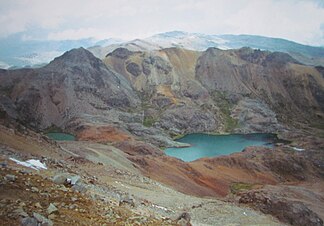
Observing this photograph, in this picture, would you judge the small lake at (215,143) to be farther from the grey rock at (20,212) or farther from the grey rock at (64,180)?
the grey rock at (20,212)

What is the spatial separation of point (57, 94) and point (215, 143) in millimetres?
81842

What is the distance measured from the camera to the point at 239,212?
141 ft

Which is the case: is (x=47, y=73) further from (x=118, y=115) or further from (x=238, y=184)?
(x=238, y=184)

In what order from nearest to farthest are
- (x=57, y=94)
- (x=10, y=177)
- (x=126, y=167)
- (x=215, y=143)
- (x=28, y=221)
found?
1. (x=28, y=221)
2. (x=10, y=177)
3. (x=126, y=167)
4. (x=215, y=143)
5. (x=57, y=94)

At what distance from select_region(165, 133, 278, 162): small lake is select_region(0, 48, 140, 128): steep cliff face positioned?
47.6 meters

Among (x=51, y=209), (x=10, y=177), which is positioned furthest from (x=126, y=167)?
(x=51, y=209)

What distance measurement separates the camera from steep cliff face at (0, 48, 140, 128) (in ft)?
560

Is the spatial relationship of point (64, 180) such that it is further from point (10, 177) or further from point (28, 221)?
point (28, 221)

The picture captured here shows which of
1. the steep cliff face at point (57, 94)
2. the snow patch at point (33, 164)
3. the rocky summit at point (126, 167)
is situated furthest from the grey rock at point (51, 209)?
the steep cliff face at point (57, 94)

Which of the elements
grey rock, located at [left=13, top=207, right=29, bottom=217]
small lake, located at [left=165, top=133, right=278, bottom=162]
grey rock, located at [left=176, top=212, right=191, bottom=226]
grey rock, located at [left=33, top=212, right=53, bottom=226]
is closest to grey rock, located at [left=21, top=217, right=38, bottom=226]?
grey rock, located at [left=33, top=212, right=53, bottom=226]

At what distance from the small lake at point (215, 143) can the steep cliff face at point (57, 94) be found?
156 feet

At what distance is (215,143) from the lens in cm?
16700

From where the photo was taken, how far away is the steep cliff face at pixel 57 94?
17075 centimetres

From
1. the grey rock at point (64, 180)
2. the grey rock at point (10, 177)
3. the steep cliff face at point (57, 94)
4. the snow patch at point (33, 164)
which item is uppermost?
the grey rock at point (10, 177)
